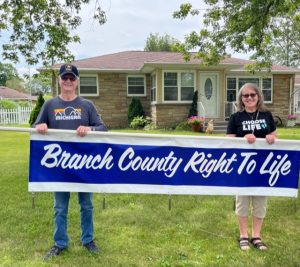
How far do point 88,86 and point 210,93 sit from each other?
6799 mm

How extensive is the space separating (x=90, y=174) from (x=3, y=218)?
194 centimetres

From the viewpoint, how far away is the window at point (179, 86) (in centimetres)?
1905

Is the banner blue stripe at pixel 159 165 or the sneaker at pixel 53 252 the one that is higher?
the banner blue stripe at pixel 159 165

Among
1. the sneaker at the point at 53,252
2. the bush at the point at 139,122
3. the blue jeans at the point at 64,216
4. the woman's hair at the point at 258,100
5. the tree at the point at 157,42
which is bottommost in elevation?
the sneaker at the point at 53,252

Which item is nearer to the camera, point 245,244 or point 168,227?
point 245,244

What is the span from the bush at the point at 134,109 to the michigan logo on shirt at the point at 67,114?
52.8 feet

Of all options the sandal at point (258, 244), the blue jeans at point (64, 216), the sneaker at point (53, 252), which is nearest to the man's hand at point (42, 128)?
the blue jeans at point (64, 216)

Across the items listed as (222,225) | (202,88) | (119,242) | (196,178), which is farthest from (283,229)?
(202,88)

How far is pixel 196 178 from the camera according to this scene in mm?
4000

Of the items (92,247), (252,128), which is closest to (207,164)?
(252,128)

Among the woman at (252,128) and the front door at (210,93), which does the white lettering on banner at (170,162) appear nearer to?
the woman at (252,128)

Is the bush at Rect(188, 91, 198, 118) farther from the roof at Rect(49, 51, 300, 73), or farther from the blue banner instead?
the blue banner

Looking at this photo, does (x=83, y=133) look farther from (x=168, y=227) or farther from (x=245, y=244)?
(x=245, y=244)

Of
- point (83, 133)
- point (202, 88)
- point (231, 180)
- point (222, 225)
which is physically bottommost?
point (222, 225)
